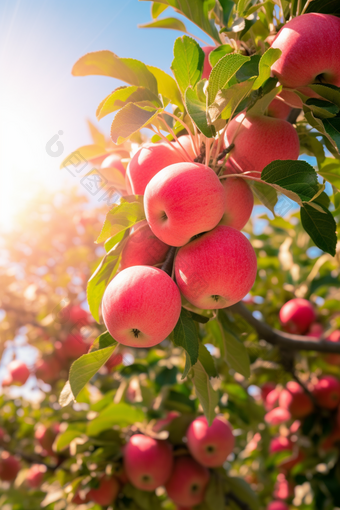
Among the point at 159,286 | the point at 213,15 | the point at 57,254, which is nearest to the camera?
the point at 159,286

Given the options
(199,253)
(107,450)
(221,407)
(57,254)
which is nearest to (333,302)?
(221,407)

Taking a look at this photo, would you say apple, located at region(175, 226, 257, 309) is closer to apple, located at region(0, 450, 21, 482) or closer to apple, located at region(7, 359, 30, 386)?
apple, located at region(7, 359, 30, 386)

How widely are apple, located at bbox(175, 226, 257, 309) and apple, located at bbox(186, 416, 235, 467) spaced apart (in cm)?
107

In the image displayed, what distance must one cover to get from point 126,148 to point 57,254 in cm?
385

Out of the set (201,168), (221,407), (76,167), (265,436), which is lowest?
(265,436)

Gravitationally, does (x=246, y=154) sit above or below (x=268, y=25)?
below

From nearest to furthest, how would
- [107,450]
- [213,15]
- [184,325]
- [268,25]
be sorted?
[184,325], [268,25], [213,15], [107,450]

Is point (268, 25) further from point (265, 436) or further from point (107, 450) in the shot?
point (265, 436)

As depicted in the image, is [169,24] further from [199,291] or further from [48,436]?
[48,436]

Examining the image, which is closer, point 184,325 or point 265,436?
point 184,325

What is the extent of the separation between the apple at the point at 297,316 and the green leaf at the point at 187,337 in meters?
1.49

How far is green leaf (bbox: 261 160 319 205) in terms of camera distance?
0.80 m

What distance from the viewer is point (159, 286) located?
82cm

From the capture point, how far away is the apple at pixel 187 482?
173 cm
